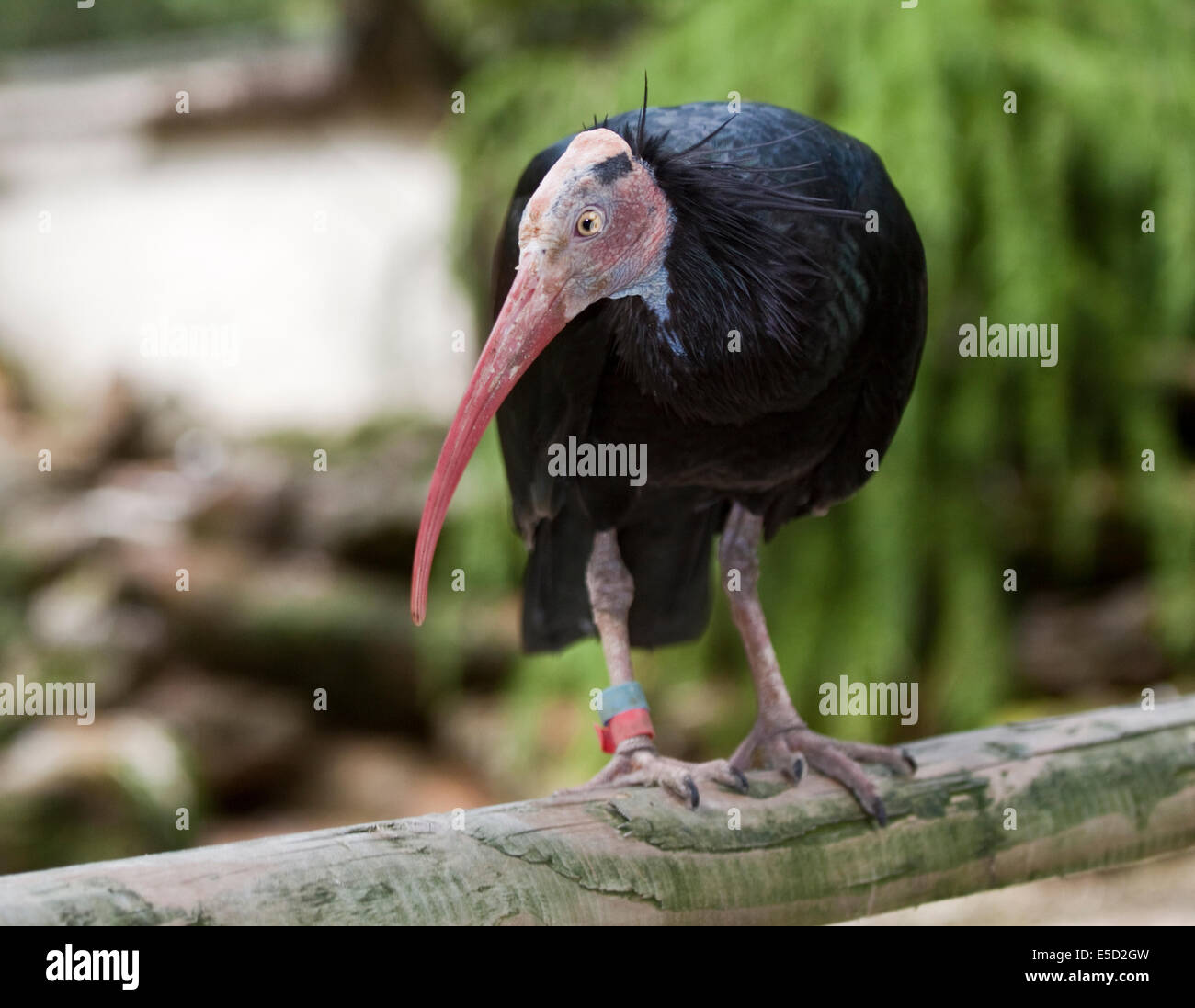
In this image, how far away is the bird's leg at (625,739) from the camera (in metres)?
1.98

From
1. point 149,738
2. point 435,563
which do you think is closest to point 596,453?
point 435,563

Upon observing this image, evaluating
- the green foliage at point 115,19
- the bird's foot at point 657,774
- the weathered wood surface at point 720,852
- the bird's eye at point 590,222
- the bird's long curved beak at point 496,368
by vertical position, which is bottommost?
the weathered wood surface at point 720,852

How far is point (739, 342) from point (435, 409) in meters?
5.00

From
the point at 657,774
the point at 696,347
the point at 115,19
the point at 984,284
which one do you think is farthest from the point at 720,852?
the point at 115,19

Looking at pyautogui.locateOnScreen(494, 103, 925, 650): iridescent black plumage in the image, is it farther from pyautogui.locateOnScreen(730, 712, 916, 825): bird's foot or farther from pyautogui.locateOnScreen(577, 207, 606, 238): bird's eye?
pyautogui.locateOnScreen(730, 712, 916, 825): bird's foot

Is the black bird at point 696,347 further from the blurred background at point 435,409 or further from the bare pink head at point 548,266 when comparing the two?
the blurred background at point 435,409

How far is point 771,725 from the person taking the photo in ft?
7.61

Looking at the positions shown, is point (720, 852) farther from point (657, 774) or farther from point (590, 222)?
point (590, 222)

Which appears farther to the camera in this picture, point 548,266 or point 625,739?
point 625,739

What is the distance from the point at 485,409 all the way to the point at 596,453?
387 millimetres

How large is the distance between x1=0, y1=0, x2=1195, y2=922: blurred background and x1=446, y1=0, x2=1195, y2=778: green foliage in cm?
1

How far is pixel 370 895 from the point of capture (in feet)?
4.84

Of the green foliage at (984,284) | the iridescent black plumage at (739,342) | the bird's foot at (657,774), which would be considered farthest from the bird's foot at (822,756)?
the green foliage at (984,284)

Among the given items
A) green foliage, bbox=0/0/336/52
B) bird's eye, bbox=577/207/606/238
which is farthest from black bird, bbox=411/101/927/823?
green foliage, bbox=0/0/336/52
